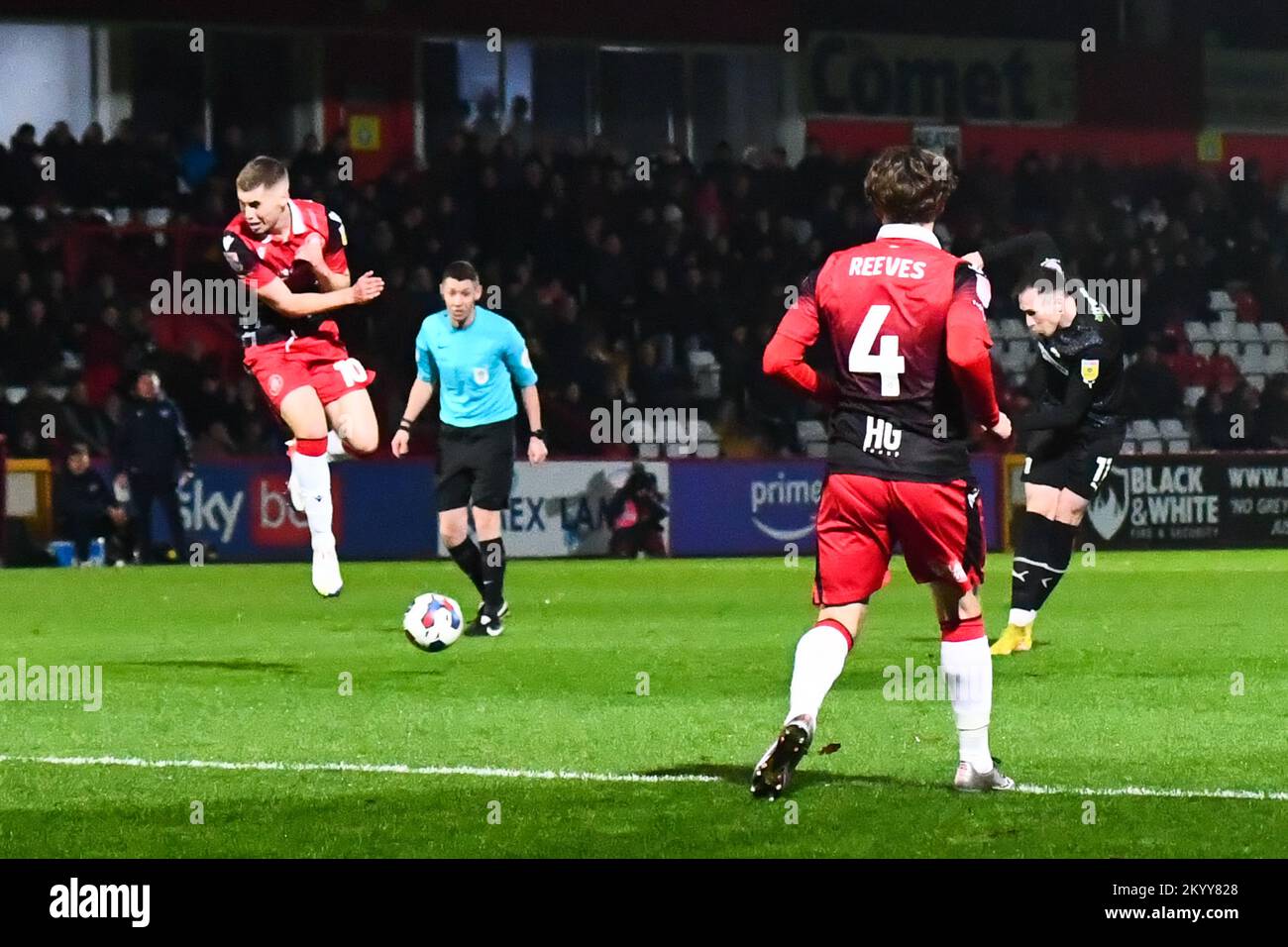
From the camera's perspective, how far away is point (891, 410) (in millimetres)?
6926

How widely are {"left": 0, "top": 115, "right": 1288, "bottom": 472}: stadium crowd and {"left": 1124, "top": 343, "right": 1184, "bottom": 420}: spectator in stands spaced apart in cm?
3

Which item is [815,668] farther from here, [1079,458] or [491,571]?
[491,571]

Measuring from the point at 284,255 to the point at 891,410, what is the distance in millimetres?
5200

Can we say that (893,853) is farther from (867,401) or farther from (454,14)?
(454,14)

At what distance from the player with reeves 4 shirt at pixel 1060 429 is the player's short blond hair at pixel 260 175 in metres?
3.91

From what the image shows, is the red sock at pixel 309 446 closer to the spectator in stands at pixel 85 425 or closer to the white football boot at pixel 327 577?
the white football boot at pixel 327 577

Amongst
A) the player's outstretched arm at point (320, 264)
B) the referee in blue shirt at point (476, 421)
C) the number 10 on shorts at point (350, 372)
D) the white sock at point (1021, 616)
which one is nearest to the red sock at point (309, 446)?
the number 10 on shorts at point (350, 372)

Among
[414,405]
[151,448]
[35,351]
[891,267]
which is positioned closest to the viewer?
[891,267]

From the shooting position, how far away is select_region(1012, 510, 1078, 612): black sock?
39.4ft

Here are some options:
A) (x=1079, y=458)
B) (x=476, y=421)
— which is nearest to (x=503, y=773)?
(x=1079, y=458)

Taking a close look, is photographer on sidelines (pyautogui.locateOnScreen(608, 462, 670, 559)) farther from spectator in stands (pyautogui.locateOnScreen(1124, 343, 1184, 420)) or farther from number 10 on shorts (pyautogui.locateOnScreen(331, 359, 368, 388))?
number 10 on shorts (pyautogui.locateOnScreen(331, 359, 368, 388))

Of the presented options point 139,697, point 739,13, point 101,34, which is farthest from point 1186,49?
point 139,697

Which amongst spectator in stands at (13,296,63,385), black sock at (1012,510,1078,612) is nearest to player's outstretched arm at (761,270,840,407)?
black sock at (1012,510,1078,612)
